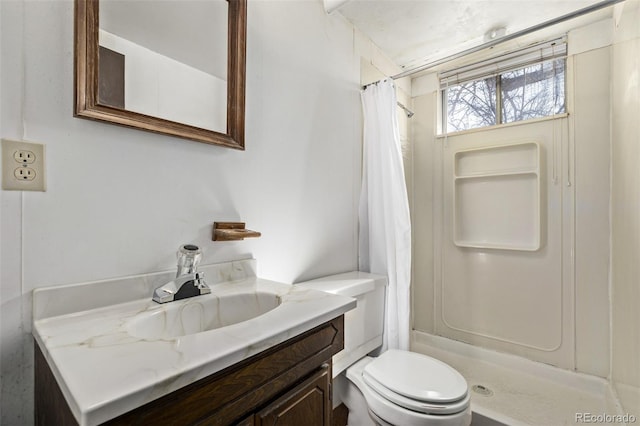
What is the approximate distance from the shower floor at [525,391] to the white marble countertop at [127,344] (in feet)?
4.76

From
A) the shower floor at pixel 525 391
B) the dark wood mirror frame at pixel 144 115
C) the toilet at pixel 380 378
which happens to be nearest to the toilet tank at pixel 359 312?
the toilet at pixel 380 378

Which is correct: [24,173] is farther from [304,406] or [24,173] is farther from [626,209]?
[626,209]

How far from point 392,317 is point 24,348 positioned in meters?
1.54

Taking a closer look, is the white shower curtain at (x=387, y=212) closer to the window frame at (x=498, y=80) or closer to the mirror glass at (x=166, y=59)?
the window frame at (x=498, y=80)

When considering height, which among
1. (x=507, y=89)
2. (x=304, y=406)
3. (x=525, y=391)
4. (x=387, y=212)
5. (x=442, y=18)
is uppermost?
(x=442, y=18)

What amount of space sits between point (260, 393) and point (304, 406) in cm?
19

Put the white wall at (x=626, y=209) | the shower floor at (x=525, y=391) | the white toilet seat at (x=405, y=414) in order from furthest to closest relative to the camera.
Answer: the shower floor at (x=525, y=391) → the white wall at (x=626, y=209) → the white toilet seat at (x=405, y=414)

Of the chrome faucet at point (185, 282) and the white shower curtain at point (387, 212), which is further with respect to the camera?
the white shower curtain at point (387, 212)

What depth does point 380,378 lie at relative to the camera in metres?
1.26

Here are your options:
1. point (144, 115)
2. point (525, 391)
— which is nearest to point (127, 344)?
point (144, 115)

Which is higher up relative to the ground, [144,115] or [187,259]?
[144,115]

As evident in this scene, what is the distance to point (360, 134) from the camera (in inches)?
77.6

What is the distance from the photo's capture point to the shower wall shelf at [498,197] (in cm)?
202

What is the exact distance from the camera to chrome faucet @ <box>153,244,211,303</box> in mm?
898
